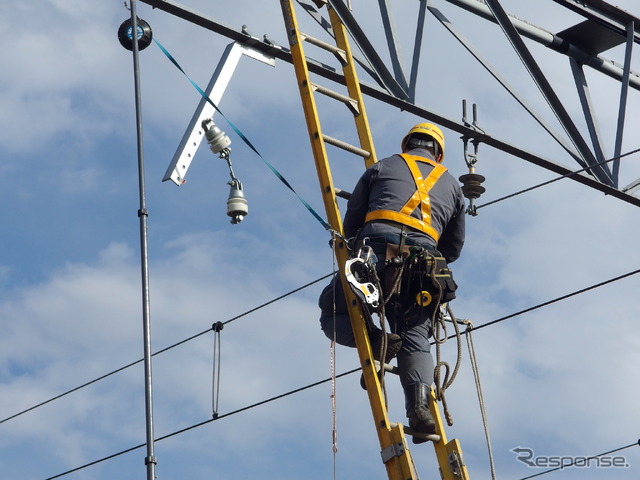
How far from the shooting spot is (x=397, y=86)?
37.2 feet

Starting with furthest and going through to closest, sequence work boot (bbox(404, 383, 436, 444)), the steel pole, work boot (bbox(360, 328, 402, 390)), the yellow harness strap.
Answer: the yellow harness strap → work boot (bbox(360, 328, 402, 390)) → work boot (bbox(404, 383, 436, 444)) → the steel pole

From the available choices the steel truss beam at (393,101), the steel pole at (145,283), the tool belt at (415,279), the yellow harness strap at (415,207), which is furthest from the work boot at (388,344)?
the steel truss beam at (393,101)

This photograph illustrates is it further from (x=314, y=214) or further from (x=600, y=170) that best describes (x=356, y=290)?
(x=600, y=170)

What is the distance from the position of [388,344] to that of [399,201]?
3.03ft

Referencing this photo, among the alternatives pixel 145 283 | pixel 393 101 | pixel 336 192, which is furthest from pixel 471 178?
pixel 145 283

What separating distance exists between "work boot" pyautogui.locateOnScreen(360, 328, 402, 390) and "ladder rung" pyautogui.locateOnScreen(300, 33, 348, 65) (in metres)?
2.63

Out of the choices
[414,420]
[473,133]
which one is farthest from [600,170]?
[414,420]

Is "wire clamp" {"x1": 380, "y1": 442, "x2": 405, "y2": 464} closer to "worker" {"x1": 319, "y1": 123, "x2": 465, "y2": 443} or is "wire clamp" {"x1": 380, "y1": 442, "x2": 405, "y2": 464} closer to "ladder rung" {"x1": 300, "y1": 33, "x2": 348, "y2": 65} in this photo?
"worker" {"x1": 319, "y1": 123, "x2": 465, "y2": 443}

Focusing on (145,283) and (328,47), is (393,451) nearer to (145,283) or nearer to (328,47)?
(145,283)

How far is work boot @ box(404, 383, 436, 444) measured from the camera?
807 cm

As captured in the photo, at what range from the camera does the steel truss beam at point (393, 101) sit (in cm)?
1046

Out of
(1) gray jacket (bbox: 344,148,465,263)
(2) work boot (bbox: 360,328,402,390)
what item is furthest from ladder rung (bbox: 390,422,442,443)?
(1) gray jacket (bbox: 344,148,465,263)

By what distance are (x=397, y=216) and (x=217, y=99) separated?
2.60m

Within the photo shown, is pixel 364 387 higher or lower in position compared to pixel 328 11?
lower
